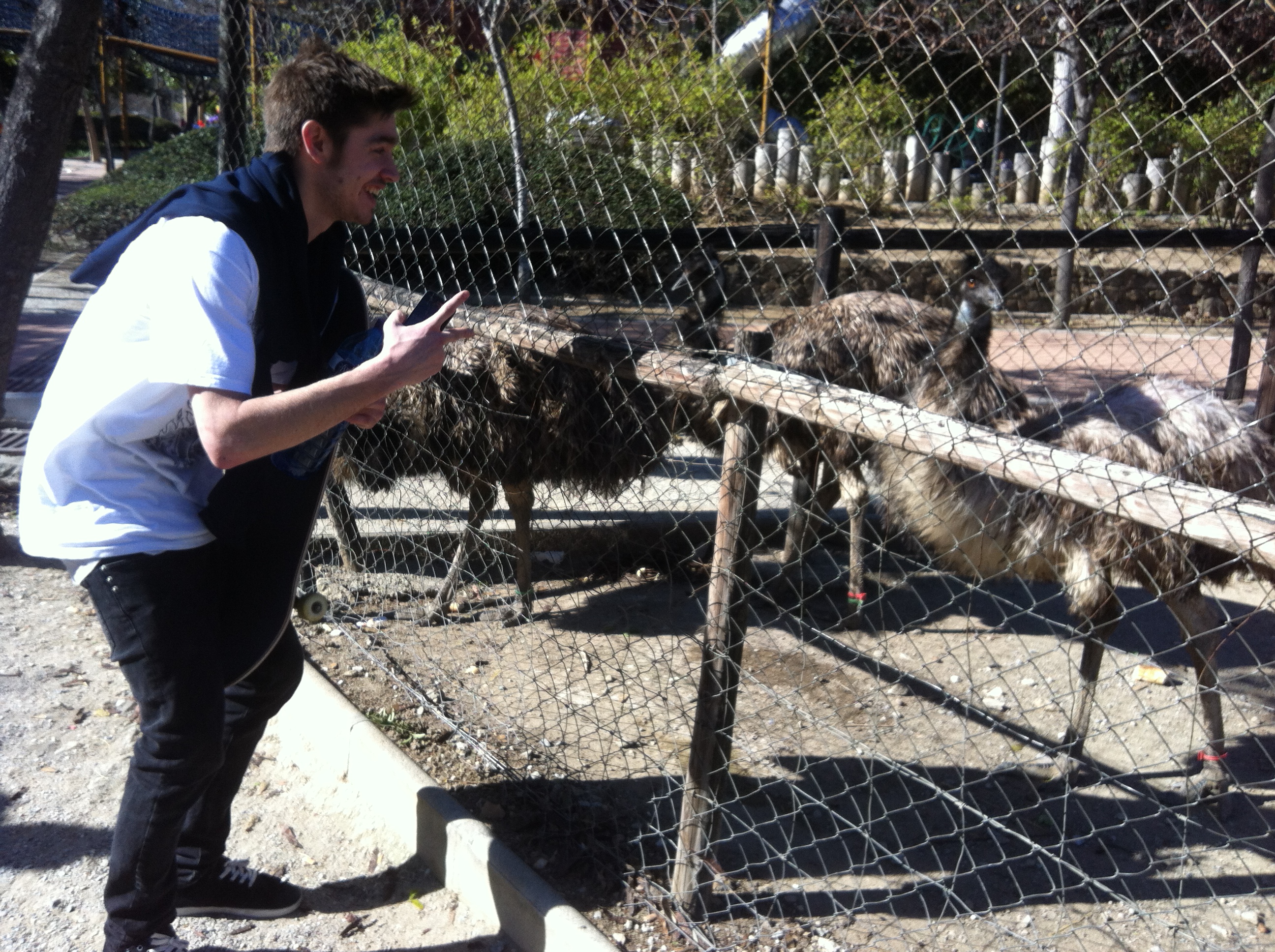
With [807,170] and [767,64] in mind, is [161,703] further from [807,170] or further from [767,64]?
[807,170]

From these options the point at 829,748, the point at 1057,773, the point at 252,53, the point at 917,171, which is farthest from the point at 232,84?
the point at 1057,773

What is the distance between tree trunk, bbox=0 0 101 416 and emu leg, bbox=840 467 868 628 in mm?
3745

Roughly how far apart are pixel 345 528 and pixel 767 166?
118 inches

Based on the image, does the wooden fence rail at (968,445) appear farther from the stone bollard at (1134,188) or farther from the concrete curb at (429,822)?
the stone bollard at (1134,188)

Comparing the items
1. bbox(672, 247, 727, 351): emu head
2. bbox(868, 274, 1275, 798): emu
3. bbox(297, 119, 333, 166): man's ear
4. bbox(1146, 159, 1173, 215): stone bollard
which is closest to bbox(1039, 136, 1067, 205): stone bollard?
bbox(1146, 159, 1173, 215): stone bollard

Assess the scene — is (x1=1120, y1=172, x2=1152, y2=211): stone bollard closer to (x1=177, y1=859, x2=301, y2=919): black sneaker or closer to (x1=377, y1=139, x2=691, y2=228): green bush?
(x1=377, y1=139, x2=691, y2=228): green bush

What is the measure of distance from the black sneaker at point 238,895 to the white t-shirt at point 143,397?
41.1 inches

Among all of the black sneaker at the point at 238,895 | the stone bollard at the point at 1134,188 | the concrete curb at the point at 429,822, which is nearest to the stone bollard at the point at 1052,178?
the stone bollard at the point at 1134,188

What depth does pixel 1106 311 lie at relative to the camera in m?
8.62

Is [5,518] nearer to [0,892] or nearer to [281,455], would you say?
[0,892]

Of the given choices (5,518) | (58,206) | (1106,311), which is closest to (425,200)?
(5,518)

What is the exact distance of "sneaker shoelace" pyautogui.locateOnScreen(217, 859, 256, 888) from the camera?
9.07 ft

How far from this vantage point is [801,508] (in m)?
2.47

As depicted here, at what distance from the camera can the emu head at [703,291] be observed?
2.82 m
